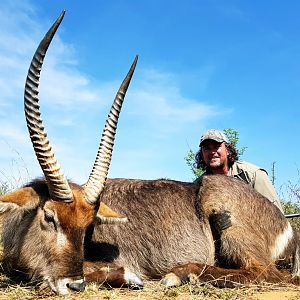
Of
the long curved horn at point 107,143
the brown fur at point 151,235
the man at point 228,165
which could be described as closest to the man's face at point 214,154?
the man at point 228,165

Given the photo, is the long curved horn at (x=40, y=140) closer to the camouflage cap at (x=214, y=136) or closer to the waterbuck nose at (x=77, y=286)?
the waterbuck nose at (x=77, y=286)

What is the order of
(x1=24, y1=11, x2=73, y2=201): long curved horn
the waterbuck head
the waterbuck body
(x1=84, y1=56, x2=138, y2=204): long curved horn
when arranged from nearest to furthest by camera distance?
the waterbuck head < (x1=24, y1=11, x2=73, y2=201): long curved horn < (x1=84, y1=56, x2=138, y2=204): long curved horn < the waterbuck body

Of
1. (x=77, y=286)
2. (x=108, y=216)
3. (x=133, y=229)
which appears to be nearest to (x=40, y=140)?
(x=108, y=216)

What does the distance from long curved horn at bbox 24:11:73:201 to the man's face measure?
3931mm

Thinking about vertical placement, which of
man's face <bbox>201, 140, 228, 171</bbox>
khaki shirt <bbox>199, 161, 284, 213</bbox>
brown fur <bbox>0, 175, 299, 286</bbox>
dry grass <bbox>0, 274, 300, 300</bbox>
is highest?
man's face <bbox>201, 140, 228, 171</bbox>

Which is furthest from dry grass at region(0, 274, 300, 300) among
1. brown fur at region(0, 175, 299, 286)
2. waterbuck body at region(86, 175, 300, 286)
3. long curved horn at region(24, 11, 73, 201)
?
long curved horn at region(24, 11, 73, 201)

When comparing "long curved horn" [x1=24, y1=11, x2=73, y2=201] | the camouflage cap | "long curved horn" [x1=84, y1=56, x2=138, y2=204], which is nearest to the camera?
"long curved horn" [x1=24, y1=11, x2=73, y2=201]

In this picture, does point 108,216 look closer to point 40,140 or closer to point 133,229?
point 133,229

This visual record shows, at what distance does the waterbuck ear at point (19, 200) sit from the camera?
4805 millimetres

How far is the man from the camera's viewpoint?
8.28 m

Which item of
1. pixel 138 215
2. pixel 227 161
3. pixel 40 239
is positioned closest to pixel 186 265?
pixel 138 215

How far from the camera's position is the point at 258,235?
19.3ft

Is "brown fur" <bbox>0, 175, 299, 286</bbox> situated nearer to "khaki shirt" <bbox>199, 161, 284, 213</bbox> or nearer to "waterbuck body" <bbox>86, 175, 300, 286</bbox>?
"waterbuck body" <bbox>86, 175, 300, 286</bbox>

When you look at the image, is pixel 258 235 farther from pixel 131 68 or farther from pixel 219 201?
pixel 131 68
